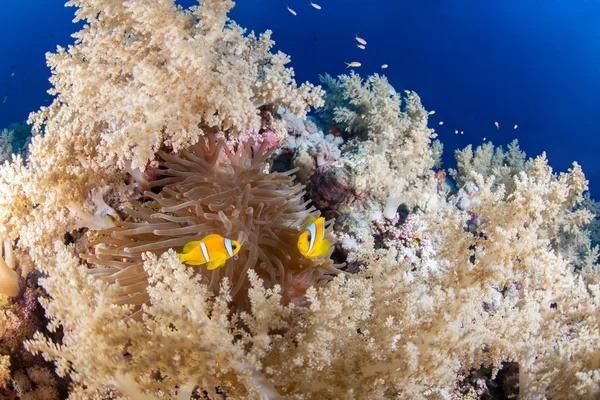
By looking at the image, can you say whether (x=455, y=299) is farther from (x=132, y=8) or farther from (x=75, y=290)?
(x=132, y=8)

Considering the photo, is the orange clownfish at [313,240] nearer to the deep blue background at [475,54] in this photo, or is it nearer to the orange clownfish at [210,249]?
the orange clownfish at [210,249]

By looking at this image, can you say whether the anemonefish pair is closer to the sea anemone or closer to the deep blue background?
the sea anemone

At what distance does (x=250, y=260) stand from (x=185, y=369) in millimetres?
927

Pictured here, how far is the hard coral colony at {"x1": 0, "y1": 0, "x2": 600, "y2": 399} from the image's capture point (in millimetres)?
1535

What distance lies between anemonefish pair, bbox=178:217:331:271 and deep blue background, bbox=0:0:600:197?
867 inches

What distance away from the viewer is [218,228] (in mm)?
2479

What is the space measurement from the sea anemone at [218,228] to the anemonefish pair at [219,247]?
9.4 inches

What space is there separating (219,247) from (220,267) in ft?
1.28

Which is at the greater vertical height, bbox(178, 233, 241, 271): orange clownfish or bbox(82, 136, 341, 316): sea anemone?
bbox(82, 136, 341, 316): sea anemone

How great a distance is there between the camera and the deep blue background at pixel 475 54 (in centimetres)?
2383

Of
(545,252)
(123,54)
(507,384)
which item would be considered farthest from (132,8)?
(507,384)

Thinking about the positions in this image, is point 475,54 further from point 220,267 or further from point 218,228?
point 220,267

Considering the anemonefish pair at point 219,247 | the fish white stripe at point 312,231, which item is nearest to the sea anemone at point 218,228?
the anemonefish pair at point 219,247

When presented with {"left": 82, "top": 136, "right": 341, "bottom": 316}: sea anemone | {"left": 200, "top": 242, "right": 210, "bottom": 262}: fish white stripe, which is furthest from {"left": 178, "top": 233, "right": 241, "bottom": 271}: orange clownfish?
{"left": 82, "top": 136, "right": 341, "bottom": 316}: sea anemone
